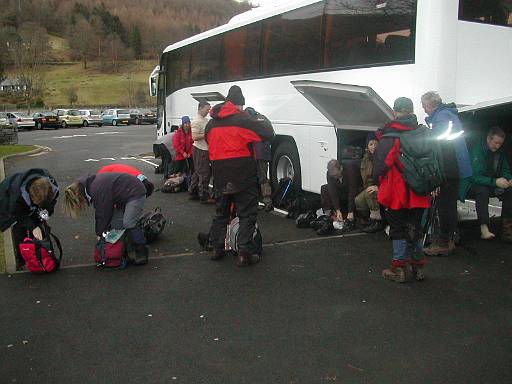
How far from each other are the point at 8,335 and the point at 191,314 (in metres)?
1.44

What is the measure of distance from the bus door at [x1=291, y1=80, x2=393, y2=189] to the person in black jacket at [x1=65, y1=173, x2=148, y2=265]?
2.45 metres

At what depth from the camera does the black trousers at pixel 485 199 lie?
6922 mm

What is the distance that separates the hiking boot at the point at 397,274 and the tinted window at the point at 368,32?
281 centimetres

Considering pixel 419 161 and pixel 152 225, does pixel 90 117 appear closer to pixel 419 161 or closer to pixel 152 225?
pixel 152 225

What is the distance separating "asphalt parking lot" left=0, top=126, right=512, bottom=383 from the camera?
372cm

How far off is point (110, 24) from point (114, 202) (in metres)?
133

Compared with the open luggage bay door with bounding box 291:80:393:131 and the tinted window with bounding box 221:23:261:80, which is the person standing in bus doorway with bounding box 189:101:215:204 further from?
the open luggage bay door with bounding box 291:80:393:131

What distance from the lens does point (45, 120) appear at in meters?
46.8

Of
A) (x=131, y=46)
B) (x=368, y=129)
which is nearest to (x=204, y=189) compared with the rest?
(x=368, y=129)

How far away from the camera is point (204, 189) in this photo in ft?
32.8

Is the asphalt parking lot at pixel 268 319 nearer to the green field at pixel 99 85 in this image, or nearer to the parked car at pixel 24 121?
the parked car at pixel 24 121

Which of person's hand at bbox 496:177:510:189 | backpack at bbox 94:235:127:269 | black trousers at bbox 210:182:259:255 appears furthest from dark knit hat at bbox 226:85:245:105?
person's hand at bbox 496:177:510:189

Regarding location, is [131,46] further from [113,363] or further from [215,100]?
[113,363]

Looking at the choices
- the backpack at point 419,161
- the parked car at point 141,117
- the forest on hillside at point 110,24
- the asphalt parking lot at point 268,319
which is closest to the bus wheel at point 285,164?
the asphalt parking lot at point 268,319
